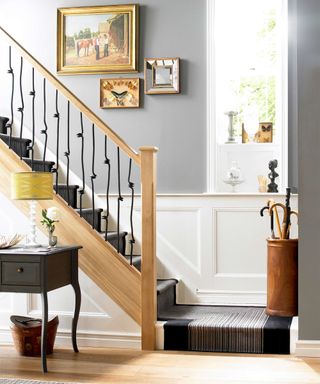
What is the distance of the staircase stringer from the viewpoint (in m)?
5.55

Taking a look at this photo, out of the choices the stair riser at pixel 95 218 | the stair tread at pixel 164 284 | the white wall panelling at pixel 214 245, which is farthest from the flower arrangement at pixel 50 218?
the white wall panelling at pixel 214 245

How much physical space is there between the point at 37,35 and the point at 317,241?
335 cm

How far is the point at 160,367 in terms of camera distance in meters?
4.93

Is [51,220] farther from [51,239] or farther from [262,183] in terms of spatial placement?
[262,183]

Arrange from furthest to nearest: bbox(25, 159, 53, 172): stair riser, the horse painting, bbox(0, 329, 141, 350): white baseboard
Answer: the horse painting
bbox(25, 159, 53, 172): stair riser
bbox(0, 329, 141, 350): white baseboard

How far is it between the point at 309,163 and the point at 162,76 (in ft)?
6.35

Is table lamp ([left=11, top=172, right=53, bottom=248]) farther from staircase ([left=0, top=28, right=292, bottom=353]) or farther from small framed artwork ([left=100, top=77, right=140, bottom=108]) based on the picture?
small framed artwork ([left=100, top=77, right=140, bottom=108])

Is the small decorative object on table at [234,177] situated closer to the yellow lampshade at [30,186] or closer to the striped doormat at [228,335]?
the striped doormat at [228,335]

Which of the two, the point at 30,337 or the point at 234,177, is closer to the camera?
the point at 30,337

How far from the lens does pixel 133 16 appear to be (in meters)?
6.71

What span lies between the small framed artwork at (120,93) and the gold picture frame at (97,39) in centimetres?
10

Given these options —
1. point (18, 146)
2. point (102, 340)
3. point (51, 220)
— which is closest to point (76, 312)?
point (102, 340)

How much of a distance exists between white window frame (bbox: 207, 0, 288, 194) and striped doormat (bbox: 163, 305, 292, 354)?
1414 mm

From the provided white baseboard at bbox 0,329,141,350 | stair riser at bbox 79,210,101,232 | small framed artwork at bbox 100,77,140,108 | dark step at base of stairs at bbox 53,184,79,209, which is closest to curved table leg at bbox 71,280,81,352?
white baseboard at bbox 0,329,141,350
